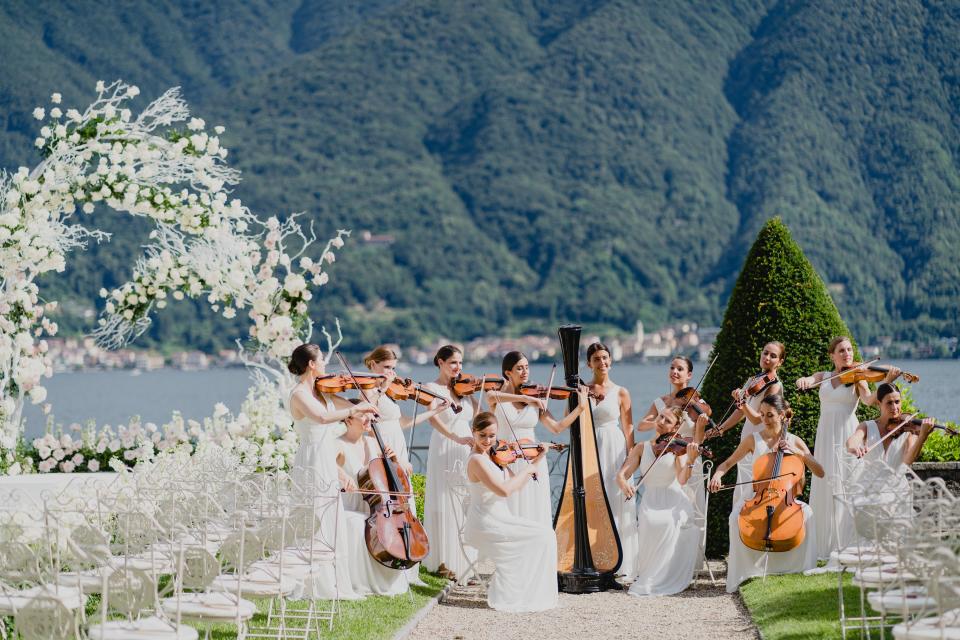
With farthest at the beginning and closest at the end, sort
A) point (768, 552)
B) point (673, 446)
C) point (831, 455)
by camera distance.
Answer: point (831, 455) < point (673, 446) < point (768, 552)

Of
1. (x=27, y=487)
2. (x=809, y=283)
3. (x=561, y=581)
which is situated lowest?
(x=561, y=581)

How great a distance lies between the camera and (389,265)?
6475 centimetres

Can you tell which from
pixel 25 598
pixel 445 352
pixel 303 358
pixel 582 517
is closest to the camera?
pixel 25 598

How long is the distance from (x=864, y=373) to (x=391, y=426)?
11.8 feet

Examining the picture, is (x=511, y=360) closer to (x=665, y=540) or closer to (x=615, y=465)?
(x=615, y=465)

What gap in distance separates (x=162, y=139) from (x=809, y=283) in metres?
6.00

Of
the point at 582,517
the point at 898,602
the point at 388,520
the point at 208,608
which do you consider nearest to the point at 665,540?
the point at 582,517

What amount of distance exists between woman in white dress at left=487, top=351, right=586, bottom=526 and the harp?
161mm

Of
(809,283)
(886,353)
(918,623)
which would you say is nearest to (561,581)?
(809,283)

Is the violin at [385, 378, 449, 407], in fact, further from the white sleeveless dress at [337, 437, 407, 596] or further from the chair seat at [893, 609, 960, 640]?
the chair seat at [893, 609, 960, 640]

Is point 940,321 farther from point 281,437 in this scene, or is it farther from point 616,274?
point 281,437

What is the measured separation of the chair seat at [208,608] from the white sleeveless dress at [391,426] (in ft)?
10.2

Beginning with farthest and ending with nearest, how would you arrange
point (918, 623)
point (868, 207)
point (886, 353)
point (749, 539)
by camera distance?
point (868, 207) < point (886, 353) < point (749, 539) < point (918, 623)

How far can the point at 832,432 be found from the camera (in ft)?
31.3
